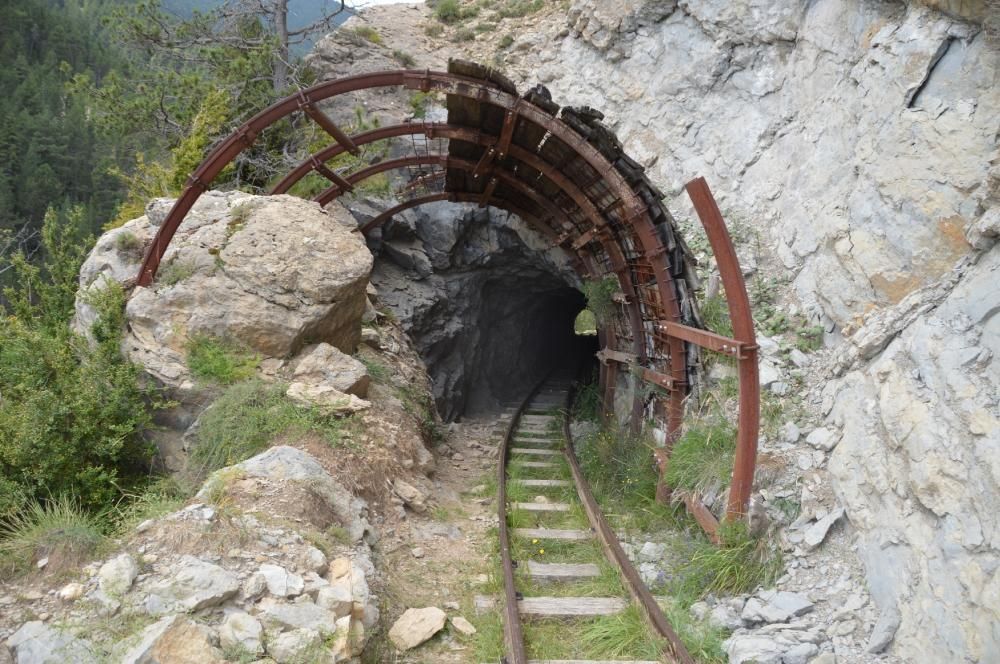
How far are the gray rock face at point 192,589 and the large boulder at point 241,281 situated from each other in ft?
12.3

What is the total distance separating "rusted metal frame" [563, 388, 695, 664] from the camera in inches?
190

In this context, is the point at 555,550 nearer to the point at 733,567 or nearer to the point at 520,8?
the point at 733,567

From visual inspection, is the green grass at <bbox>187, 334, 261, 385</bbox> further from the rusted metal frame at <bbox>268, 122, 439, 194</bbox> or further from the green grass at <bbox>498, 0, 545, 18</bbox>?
the green grass at <bbox>498, 0, 545, 18</bbox>

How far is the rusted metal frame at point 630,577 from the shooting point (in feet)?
15.9

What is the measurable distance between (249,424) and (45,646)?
3.48 meters

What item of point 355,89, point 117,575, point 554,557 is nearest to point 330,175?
point 355,89

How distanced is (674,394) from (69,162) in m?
52.3

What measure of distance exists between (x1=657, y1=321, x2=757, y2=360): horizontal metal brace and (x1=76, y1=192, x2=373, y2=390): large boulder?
4.41m

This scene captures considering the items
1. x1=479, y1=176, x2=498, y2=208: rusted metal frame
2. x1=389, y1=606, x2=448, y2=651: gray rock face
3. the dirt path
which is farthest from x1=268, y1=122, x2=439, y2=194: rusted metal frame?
x1=389, y1=606, x2=448, y2=651: gray rock face

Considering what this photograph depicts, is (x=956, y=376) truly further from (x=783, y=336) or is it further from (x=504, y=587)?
(x=504, y=587)

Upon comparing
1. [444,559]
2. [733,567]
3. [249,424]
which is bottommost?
[444,559]

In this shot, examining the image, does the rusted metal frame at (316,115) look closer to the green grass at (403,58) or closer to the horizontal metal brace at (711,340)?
the horizontal metal brace at (711,340)

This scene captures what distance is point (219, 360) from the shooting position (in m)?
7.82

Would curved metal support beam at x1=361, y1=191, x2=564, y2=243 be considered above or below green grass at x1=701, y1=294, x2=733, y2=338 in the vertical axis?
above
